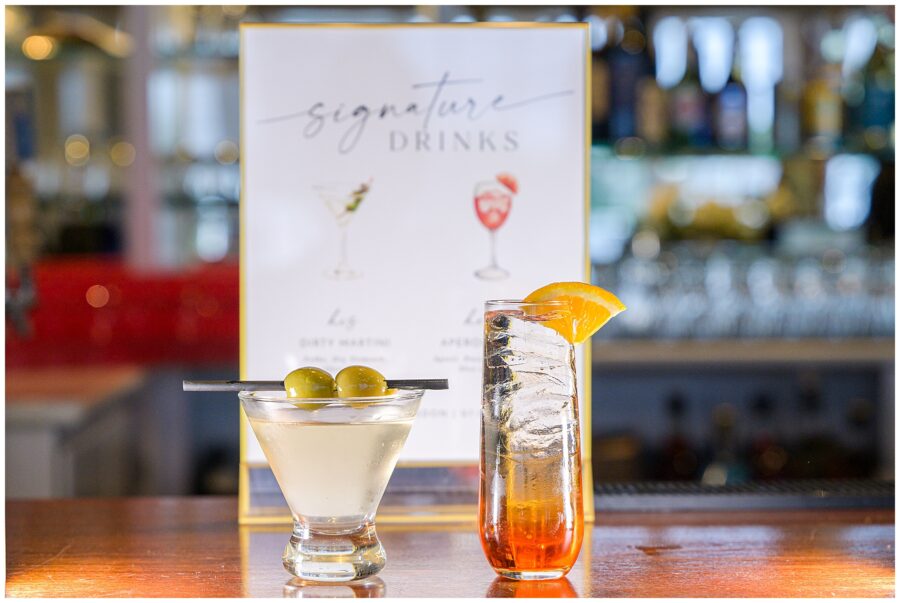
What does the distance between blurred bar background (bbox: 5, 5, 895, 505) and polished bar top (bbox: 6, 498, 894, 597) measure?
2.16m

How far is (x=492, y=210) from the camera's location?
109 centimetres

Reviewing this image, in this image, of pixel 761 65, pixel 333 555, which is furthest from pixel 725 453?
pixel 333 555

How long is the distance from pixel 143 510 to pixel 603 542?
1.57 feet

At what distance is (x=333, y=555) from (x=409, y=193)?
1.30ft

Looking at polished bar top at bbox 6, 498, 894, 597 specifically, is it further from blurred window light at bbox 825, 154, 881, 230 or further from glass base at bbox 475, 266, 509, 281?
blurred window light at bbox 825, 154, 881, 230

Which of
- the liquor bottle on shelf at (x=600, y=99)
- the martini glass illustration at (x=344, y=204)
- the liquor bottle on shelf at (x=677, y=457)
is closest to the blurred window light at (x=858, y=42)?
the liquor bottle on shelf at (x=600, y=99)

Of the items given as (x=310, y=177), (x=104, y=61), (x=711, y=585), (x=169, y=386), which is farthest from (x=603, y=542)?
(x=104, y=61)

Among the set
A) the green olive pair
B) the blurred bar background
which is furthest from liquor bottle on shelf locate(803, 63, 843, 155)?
the green olive pair

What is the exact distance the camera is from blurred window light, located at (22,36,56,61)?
3910mm

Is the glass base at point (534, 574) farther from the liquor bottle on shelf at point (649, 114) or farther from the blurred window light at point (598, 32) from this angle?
the blurred window light at point (598, 32)

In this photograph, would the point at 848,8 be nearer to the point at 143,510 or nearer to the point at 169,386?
the point at 169,386

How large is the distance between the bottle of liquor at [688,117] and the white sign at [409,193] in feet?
8.47

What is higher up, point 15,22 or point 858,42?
point 15,22

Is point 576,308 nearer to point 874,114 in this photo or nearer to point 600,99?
point 600,99
